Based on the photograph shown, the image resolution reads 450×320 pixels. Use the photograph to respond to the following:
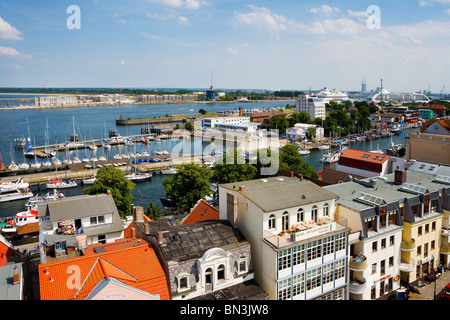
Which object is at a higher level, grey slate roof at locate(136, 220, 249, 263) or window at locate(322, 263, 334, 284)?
grey slate roof at locate(136, 220, 249, 263)

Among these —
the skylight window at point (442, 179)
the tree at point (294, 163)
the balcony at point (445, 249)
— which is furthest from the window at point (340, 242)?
the tree at point (294, 163)

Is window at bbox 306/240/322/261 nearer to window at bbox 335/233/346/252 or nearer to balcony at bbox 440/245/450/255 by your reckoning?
window at bbox 335/233/346/252

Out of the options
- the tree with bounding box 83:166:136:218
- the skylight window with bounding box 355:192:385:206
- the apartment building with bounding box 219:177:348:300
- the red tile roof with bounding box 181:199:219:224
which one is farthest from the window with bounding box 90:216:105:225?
the skylight window with bounding box 355:192:385:206

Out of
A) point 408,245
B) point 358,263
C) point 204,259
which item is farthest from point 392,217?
point 204,259

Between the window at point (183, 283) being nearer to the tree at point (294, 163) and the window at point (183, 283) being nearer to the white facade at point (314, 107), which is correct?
the tree at point (294, 163)

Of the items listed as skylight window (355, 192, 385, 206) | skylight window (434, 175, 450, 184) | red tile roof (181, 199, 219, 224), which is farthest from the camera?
skylight window (434, 175, 450, 184)
